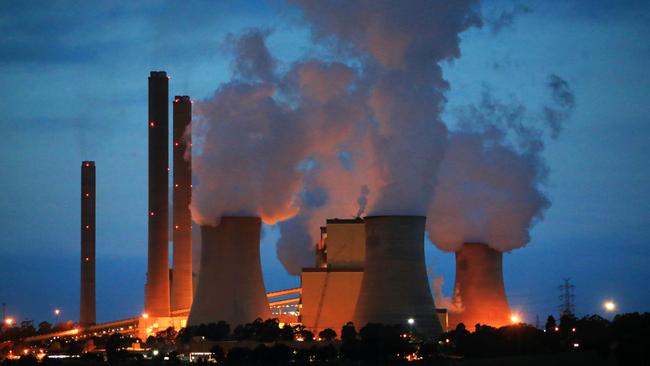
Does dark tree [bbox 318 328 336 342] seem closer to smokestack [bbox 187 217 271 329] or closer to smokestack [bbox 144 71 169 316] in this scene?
smokestack [bbox 187 217 271 329]

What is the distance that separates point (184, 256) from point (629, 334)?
35.8 m

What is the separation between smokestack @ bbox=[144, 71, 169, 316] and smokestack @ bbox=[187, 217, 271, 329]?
1658cm

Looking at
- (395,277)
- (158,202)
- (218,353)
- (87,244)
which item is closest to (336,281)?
(218,353)

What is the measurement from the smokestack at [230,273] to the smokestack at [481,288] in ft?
28.3

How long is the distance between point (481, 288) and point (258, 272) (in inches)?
369

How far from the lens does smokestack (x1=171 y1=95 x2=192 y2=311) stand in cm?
7212

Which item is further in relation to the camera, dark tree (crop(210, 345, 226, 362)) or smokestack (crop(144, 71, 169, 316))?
smokestack (crop(144, 71, 169, 316))

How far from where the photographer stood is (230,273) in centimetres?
5141

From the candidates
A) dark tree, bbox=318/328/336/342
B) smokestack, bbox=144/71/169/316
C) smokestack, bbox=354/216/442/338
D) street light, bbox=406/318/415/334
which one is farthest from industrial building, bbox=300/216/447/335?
smokestack, bbox=144/71/169/316

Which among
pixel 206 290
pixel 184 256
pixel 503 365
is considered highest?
pixel 184 256

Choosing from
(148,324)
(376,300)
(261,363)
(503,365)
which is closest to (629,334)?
(503,365)

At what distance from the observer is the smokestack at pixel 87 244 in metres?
79.4

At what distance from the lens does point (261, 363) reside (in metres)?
48.8

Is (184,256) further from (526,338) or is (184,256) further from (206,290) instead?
(526,338)
